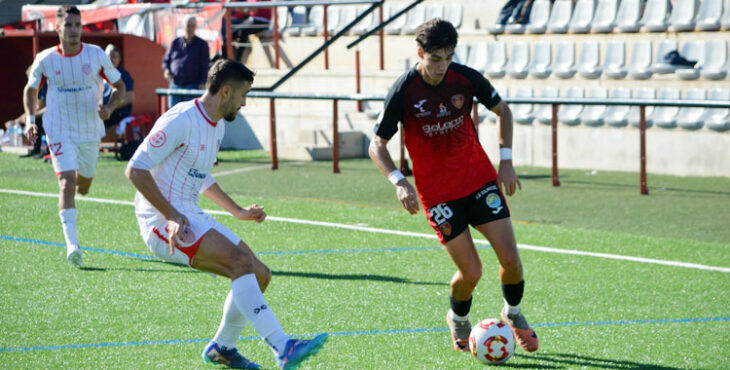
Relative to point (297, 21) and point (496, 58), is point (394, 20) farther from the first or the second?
point (496, 58)

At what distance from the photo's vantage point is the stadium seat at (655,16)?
1577 cm

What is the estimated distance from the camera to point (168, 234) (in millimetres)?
5688

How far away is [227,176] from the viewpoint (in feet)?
49.1

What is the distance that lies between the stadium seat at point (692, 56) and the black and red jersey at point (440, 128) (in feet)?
30.9

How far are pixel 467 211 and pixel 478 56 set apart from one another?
472 inches

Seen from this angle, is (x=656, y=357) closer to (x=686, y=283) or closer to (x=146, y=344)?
(x=686, y=283)

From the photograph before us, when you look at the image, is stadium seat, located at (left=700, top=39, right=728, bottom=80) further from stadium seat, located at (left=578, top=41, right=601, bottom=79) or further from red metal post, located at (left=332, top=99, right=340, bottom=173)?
red metal post, located at (left=332, top=99, right=340, bottom=173)

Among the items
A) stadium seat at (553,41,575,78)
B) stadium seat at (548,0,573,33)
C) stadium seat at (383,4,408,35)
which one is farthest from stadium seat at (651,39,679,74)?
stadium seat at (383,4,408,35)

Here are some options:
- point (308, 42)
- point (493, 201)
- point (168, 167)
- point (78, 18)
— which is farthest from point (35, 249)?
point (308, 42)

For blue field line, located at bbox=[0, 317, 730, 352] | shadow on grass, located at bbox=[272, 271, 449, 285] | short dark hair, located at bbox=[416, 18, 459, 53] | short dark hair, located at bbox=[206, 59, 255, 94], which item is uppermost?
short dark hair, located at bbox=[416, 18, 459, 53]

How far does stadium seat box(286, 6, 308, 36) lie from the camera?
20.8m

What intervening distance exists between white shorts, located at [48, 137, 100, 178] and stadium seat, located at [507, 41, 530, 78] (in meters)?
8.90

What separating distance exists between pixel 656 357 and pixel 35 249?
5.89 metres

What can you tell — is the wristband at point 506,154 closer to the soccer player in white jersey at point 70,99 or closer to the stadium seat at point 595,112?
the soccer player in white jersey at point 70,99
